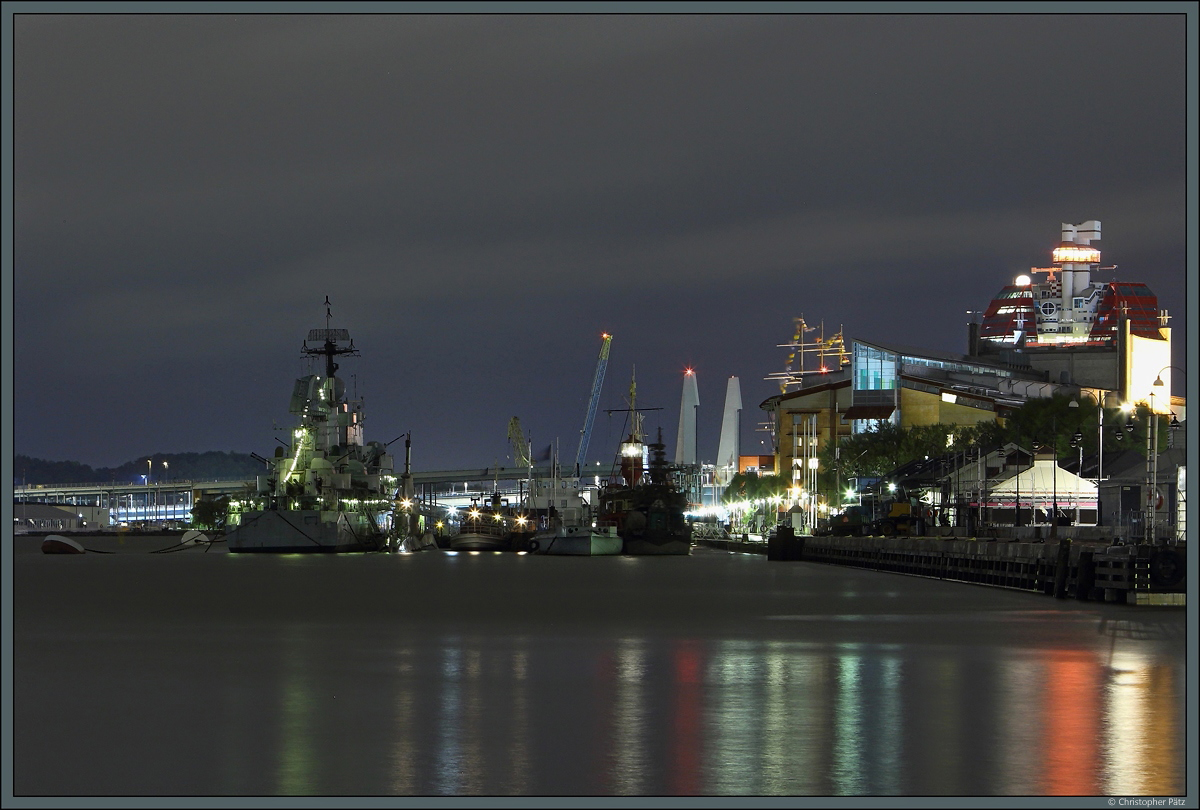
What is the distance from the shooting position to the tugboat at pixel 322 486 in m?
130

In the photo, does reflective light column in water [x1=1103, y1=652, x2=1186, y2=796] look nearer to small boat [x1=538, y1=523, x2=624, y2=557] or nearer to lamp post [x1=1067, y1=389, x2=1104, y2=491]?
lamp post [x1=1067, y1=389, x2=1104, y2=491]

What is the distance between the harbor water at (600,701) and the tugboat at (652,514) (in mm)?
77666

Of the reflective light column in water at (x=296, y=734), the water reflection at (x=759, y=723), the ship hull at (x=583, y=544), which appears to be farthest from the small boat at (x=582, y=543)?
the reflective light column in water at (x=296, y=734)

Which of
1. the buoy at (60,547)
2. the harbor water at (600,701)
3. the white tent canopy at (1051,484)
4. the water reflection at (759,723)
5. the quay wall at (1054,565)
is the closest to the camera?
the water reflection at (759,723)

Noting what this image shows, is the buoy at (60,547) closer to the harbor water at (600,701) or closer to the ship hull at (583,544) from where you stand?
the ship hull at (583,544)

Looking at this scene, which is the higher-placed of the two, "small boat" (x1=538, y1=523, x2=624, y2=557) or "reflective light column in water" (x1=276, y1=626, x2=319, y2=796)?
"small boat" (x1=538, y1=523, x2=624, y2=557)

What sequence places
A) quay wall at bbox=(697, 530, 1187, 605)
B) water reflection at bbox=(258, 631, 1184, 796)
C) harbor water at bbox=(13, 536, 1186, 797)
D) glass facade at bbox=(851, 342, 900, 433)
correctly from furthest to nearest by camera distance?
1. glass facade at bbox=(851, 342, 900, 433)
2. quay wall at bbox=(697, 530, 1187, 605)
3. harbor water at bbox=(13, 536, 1186, 797)
4. water reflection at bbox=(258, 631, 1184, 796)

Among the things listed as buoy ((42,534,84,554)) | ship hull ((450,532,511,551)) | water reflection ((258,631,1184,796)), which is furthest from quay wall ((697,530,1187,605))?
buoy ((42,534,84,554))

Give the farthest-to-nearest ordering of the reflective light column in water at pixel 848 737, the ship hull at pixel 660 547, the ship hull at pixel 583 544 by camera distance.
Result: 1. the ship hull at pixel 660 547
2. the ship hull at pixel 583 544
3. the reflective light column in water at pixel 848 737

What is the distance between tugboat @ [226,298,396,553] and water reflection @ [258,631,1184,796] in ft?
328

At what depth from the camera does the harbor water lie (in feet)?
57.4

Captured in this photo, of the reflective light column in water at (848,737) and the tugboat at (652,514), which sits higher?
the tugboat at (652,514)

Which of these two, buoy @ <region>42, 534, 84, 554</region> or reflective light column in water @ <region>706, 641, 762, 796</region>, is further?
buoy @ <region>42, 534, 84, 554</region>

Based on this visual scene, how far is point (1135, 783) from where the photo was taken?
674 inches
